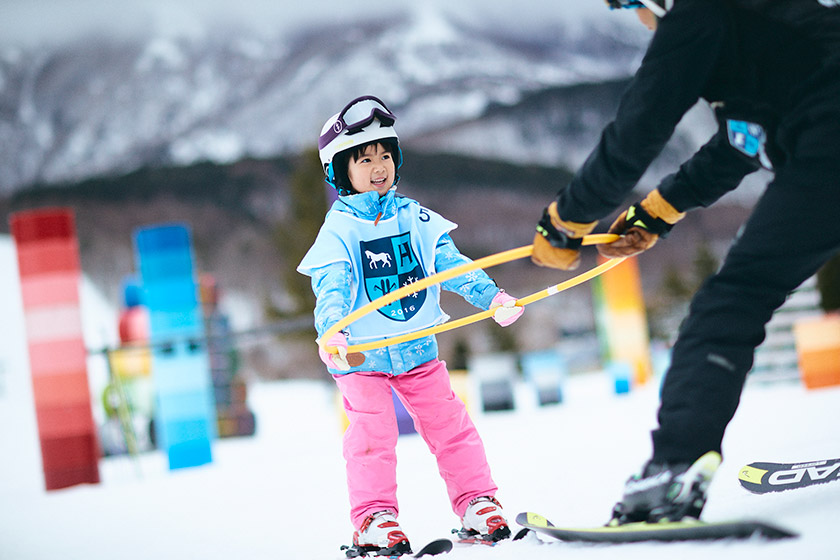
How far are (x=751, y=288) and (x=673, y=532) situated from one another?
0.47 metres

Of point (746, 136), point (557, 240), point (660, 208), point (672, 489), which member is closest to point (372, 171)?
point (557, 240)

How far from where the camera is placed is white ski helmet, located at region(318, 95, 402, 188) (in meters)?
2.01

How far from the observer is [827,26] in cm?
132

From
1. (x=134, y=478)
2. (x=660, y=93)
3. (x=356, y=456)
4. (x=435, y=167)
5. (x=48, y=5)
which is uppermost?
(x=48, y=5)

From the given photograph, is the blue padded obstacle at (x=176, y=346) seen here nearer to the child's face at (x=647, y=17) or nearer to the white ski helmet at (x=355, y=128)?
the white ski helmet at (x=355, y=128)

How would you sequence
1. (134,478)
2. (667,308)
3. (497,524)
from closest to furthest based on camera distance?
(497,524) < (134,478) < (667,308)

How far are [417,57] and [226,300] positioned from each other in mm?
8635

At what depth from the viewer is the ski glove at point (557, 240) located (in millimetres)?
1527

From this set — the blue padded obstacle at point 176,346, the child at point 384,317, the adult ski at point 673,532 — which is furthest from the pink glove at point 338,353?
the blue padded obstacle at point 176,346

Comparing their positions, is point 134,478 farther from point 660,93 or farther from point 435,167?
point 435,167

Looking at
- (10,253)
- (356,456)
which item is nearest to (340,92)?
(10,253)

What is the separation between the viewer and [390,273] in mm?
1978

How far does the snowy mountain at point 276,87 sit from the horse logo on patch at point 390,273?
18135 millimetres

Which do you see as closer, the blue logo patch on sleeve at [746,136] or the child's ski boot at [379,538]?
the blue logo patch on sleeve at [746,136]
